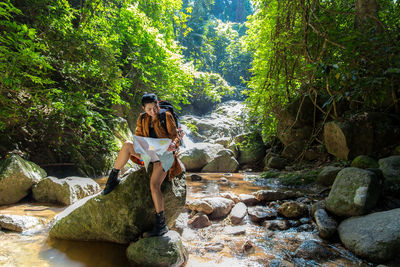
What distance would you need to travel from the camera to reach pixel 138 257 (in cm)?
221

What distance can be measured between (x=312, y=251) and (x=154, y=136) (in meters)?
2.62

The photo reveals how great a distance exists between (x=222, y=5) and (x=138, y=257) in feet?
180

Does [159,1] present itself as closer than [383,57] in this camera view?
No

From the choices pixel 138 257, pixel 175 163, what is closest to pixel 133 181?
pixel 175 163

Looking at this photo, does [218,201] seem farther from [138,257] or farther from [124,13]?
[124,13]

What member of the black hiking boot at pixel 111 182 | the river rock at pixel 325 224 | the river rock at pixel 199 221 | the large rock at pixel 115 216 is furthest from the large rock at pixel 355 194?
the black hiking boot at pixel 111 182

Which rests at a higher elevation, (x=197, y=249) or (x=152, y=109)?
(x=152, y=109)

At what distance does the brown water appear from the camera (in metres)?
2.25

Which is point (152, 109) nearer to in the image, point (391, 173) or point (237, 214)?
point (237, 214)

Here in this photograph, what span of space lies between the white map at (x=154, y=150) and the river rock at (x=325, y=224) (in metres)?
2.58

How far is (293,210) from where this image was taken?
378cm

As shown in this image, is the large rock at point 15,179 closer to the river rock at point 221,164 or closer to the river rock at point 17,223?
the river rock at point 17,223

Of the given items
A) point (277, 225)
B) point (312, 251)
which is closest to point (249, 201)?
point (277, 225)

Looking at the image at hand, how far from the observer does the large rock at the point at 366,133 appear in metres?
5.30
